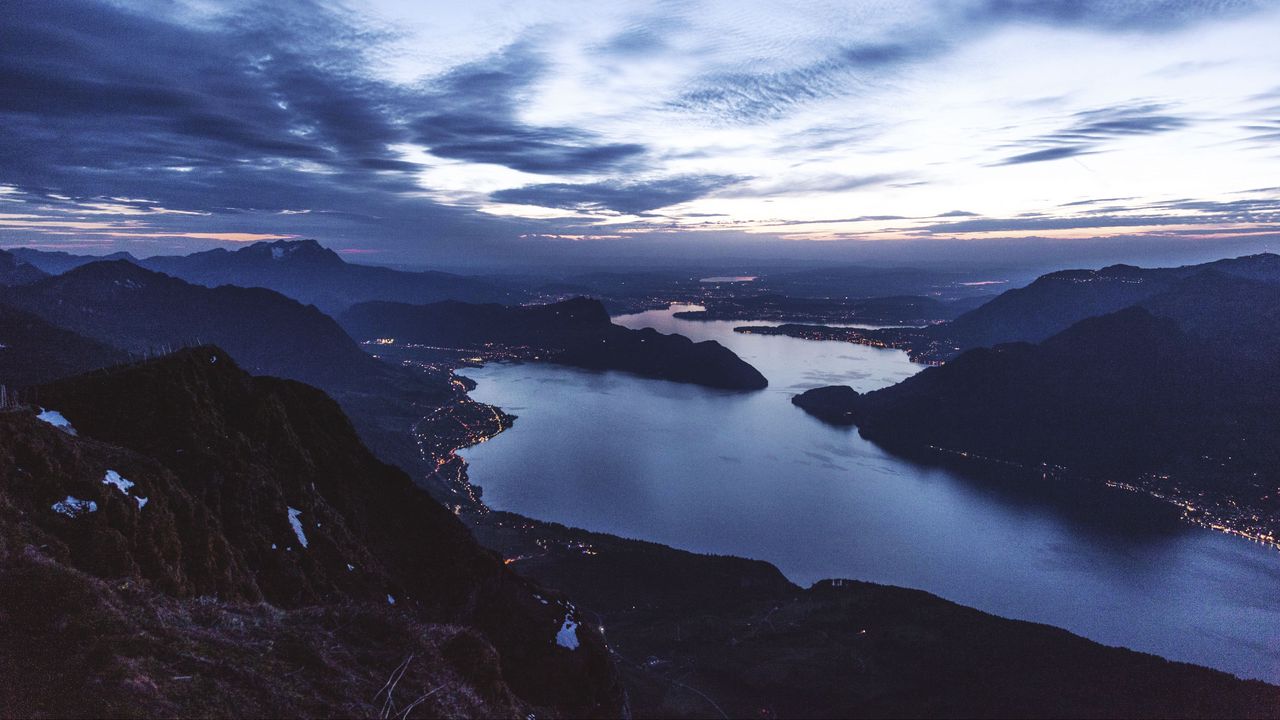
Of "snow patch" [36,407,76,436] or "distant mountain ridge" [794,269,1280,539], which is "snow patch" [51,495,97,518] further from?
"distant mountain ridge" [794,269,1280,539]

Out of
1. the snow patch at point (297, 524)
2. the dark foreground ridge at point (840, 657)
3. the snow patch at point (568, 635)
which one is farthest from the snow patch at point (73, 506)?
the dark foreground ridge at point (840, 657)

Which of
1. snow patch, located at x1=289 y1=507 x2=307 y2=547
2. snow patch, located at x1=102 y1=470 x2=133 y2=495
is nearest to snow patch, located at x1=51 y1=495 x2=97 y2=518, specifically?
snow patch, located at x1=102 y1=470 x2=133 y2=495

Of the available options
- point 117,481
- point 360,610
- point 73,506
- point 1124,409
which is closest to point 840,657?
point 360,610

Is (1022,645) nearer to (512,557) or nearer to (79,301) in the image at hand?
(512,557)

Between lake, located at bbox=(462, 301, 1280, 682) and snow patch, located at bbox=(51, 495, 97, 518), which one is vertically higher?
snow patch, located at bbox=(51, 495, 97, 518)

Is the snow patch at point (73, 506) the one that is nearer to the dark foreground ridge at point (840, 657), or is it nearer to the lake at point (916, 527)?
the dark foreground ridge at point (840, 657)

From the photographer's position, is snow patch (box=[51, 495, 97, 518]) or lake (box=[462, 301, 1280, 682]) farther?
lake (box=[462, 301, 1280, 682])

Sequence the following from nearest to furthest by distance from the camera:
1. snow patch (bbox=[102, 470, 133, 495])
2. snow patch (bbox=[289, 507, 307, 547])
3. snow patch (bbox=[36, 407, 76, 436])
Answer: snow patch (bbox=[102, 470, 133, 495])
snow patch (bbox=[36, 407, 76, 436])
snow patch (bbox=[289, 507, 307, 547])
